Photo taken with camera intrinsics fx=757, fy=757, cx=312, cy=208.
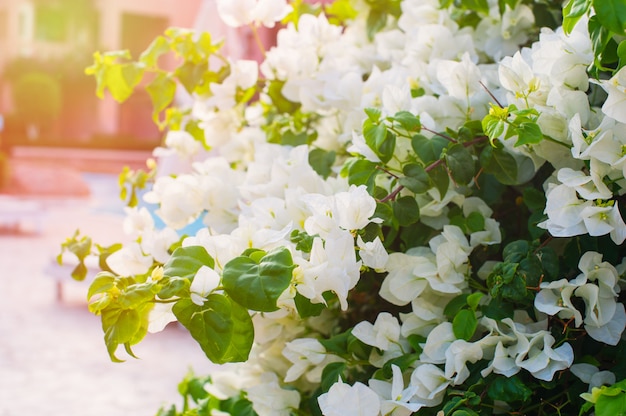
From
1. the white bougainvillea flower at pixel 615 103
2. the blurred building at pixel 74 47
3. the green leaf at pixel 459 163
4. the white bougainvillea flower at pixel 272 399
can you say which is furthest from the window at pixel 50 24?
the white bougainvillea flower at pixel 615 103

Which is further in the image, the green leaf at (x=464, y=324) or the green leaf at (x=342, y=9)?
the green leaf at (x=342, y=9)

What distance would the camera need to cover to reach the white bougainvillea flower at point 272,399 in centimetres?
75

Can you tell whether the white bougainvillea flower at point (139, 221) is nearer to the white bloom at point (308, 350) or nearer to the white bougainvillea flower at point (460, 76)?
the white bloom at point (308, 350)

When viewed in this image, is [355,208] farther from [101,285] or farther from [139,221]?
[139,221]

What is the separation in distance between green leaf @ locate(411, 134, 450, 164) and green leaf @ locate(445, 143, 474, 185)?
0.02 m

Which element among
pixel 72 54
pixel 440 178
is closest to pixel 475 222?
pixel 440 178

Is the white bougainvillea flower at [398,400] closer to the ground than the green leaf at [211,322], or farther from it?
closer to the ground

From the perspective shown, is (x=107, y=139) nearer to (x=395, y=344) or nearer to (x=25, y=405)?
(x=25, y=405)

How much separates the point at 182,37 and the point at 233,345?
1.50 feet

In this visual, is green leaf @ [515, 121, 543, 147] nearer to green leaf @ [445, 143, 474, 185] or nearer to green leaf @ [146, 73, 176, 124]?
green leaf @ [445, 143, 474, 185]

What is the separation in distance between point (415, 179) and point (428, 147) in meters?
0.04

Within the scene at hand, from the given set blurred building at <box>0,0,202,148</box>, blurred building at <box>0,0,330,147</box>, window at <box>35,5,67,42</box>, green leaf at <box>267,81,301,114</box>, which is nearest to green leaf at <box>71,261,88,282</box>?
green leaf at <box>267,81,301,114</box>

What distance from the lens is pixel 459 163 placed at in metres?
0.65

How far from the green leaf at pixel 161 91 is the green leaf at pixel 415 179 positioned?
1.11ft
